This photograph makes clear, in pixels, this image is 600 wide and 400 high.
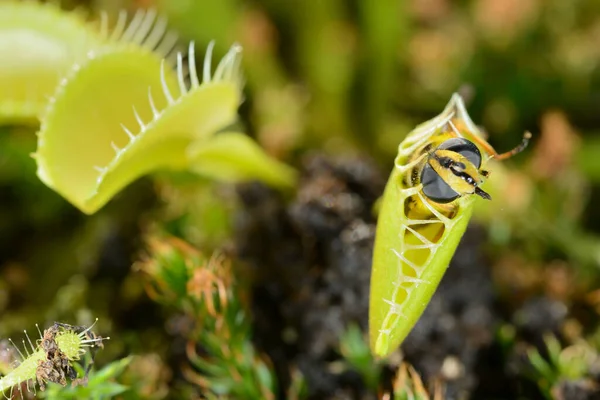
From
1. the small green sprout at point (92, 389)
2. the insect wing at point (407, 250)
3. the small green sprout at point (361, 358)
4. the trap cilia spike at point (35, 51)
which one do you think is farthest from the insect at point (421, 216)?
the trap cilia spike at point (35, 51)

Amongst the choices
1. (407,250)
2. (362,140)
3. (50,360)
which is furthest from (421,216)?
(362,140)

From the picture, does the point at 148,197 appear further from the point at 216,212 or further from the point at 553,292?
the point at 553,292

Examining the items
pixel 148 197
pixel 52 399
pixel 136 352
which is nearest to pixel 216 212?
pixel 148 197

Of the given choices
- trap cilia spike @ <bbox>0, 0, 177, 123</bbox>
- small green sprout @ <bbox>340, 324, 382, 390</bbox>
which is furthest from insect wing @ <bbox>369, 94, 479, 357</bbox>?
trap cilia spike @ <bbox>0, 0, 177, 123</bbox>

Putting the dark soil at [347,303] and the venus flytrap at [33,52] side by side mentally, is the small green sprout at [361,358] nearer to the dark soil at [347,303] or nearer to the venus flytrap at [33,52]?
the dark soil at [347,303]

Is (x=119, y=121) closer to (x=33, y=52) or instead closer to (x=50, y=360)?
(x=33, y=52)

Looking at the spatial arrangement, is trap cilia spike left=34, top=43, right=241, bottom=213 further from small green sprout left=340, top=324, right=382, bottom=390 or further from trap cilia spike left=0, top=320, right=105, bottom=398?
small green sprout left=340, top=324, right=382, bottom=390
